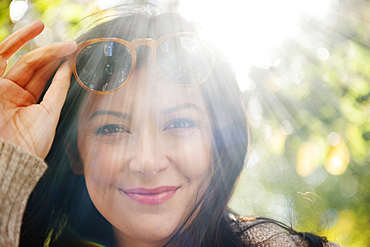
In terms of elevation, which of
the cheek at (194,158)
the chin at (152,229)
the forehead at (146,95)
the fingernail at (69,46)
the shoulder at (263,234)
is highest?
the fingernail at (69,46)

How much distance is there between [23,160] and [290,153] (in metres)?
2.91

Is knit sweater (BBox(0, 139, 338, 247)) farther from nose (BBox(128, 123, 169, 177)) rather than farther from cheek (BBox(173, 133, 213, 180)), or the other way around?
cheek (BBox(173, 133, 213, 180))

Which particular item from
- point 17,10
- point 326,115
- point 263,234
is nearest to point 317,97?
point 326,115

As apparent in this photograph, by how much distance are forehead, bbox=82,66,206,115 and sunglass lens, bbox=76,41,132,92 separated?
62mm

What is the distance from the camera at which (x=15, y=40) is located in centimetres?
143

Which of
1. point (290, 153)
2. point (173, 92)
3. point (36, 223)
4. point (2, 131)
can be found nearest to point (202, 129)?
point (173, 92)

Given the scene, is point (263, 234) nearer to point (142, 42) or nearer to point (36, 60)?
point (142, 42)

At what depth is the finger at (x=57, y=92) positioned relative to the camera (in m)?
1.47

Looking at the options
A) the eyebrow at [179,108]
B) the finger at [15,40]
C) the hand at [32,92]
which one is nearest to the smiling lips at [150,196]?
the eyebrow at [179,108]

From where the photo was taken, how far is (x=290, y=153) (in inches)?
123

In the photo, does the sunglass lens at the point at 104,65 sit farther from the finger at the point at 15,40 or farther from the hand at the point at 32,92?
the finger at the point at 15,40

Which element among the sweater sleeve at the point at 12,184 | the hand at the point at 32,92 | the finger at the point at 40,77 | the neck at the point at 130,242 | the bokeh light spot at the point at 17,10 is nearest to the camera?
the sweater sleeve at the point at 12,184

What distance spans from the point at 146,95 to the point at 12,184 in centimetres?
83

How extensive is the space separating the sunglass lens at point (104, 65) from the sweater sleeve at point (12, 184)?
519 mm
